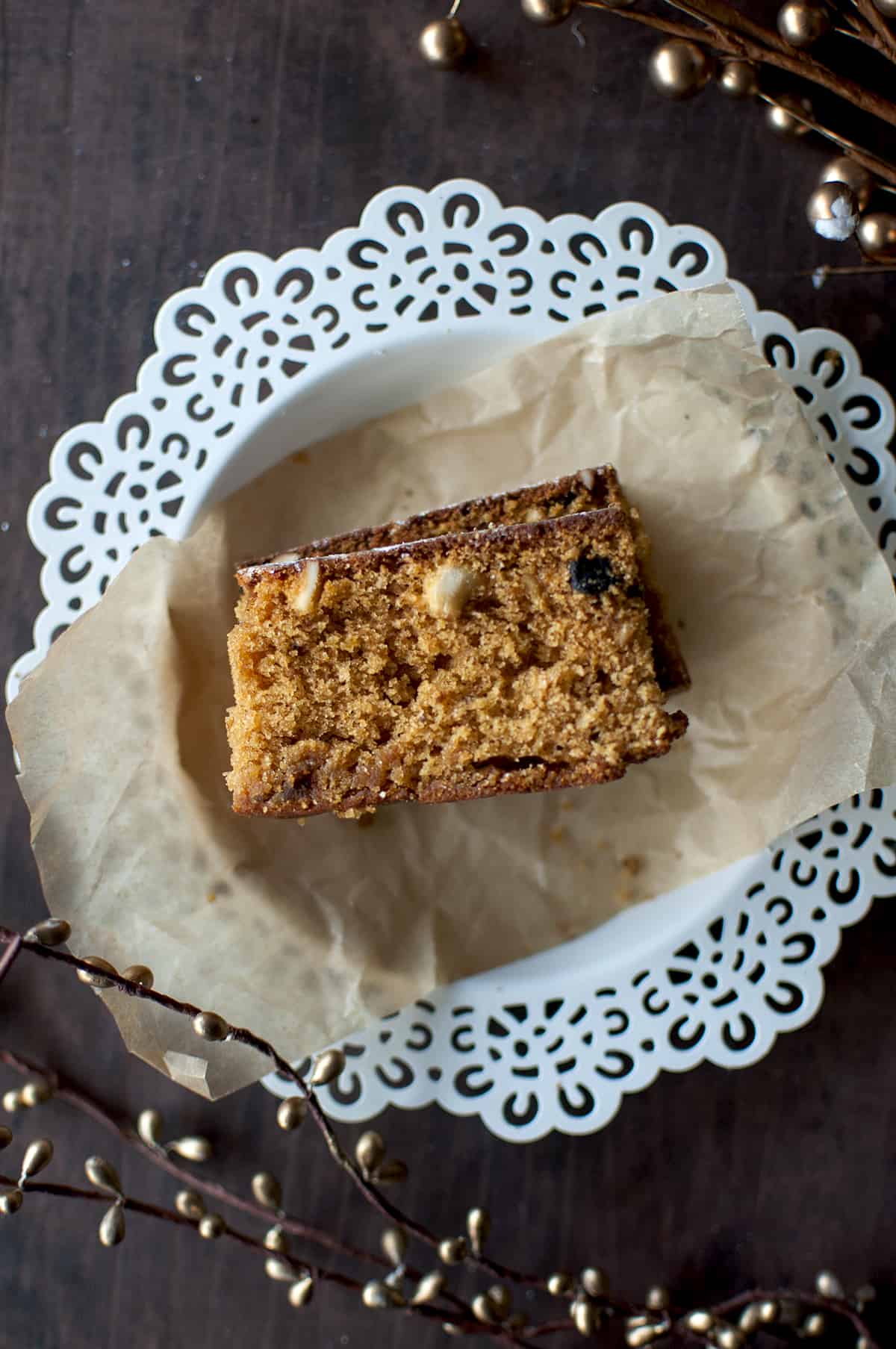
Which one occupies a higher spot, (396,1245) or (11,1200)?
(11,1200)

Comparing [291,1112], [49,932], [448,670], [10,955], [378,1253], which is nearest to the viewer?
[10,955]

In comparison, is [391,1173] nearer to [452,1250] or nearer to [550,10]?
[452,1250]

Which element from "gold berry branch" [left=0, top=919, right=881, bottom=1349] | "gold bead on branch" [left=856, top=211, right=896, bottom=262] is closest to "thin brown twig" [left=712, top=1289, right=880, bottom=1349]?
"gold berry branch" [left=0, top=919, right=881, bottom=1349]

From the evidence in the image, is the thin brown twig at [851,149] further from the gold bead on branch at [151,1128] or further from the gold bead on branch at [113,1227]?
the gold bead on branch at [113,1227]

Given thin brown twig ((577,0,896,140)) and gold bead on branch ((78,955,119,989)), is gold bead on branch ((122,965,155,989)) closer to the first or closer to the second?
gold bead on branch ((78,955,119,989))

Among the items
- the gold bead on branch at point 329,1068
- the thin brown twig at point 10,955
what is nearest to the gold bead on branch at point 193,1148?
the gold bead on branch at point 329,1068

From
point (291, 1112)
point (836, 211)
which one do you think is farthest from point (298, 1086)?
point (836, 211)
